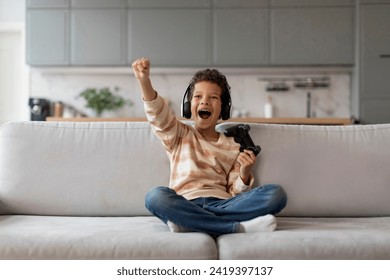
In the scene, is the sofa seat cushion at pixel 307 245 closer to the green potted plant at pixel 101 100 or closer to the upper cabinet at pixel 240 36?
the upper cabinet at pixel 240 36

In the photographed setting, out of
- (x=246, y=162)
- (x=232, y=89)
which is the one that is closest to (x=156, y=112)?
(x=246, y=162)

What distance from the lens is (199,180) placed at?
6.40 feet

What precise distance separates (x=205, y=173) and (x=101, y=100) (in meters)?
3.42

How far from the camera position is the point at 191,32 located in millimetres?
5051

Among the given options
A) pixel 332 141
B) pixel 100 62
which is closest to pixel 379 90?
pixel 100 62

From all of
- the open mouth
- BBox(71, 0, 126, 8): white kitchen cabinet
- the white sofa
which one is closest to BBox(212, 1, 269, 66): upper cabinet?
BBox(71, 0, 126, 8): white kitchen cabinet

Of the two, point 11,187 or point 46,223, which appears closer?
point 46,223

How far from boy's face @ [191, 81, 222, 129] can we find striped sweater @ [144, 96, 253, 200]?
0.20 feet

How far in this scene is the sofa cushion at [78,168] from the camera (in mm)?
2072

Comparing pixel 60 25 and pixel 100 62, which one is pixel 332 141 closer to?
pixel 100 62

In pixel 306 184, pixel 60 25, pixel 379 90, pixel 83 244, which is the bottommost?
pixel 83 244

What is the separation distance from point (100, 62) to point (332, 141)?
3396 millimetres

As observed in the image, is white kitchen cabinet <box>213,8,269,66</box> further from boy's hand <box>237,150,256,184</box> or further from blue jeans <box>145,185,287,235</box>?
blue jeans <box>145,185,287,235</box>

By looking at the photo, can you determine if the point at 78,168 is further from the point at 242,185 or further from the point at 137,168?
the point at 242,185
